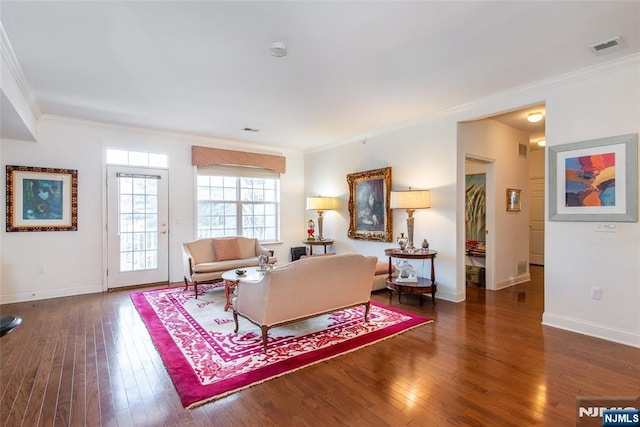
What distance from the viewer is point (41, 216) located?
15.0ft

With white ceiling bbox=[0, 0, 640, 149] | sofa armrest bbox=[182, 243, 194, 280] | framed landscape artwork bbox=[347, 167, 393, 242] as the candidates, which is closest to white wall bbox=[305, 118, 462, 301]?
framed landscape artwork bbox=[347, 167, 393, 242]

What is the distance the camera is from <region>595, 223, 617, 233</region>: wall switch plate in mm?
3031

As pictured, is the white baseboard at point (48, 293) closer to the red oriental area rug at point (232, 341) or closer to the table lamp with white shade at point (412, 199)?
the red oriental area rug at point (232, 341)

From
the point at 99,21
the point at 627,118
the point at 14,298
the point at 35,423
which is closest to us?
the point at 35,423

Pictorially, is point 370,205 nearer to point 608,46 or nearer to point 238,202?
point 238,202

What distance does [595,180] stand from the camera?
314 cm

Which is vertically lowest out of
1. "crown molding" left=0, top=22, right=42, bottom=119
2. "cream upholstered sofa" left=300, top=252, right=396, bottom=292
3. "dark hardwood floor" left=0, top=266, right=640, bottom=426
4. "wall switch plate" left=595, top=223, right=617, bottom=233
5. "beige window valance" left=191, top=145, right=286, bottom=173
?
"dark hardwood floor" left=0, top=266, right=640, bottom=426

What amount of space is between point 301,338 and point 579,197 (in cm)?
321

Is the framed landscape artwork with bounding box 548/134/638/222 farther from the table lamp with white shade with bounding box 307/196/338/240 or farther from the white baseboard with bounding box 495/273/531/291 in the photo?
the table lamp with white shade with bounding box 307/196/338/240

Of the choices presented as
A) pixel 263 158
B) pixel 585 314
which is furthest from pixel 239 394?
pixel 263 158

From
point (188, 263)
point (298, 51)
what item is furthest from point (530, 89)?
point (188, 263)

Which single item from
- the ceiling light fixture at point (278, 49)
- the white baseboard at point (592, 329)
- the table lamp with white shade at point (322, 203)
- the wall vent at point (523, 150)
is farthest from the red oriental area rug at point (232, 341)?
the wall vent at point (523, 150)

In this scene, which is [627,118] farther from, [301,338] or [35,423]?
[35,423]

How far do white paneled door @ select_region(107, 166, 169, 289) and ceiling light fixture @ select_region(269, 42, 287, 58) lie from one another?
12.2 feet
